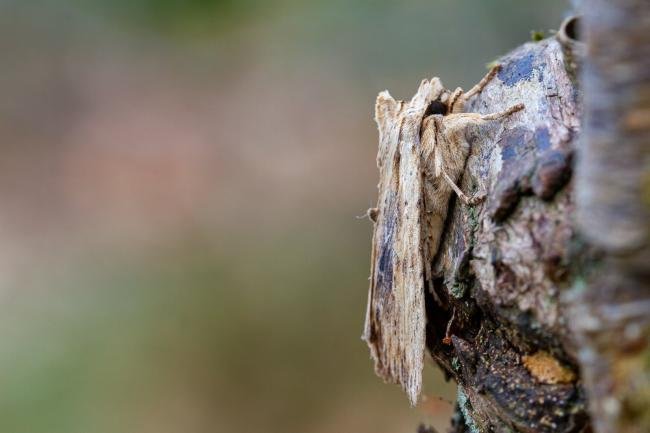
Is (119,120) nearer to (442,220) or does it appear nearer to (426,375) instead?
(426,375)

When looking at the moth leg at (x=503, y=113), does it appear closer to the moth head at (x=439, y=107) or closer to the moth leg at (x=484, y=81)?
the moth leg at (x=484, y=81)

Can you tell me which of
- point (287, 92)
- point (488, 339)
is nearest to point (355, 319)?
point (287, 92)

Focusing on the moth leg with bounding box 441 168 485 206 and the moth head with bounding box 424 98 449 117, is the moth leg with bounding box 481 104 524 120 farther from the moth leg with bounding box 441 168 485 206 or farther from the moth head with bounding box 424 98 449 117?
the moth head with bounding box 424 98 449 117

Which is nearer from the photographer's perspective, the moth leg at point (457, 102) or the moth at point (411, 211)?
the moth at point (411, 211)

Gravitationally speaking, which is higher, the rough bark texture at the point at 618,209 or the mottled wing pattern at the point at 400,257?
the mottled wing pattern at the point at 400,257

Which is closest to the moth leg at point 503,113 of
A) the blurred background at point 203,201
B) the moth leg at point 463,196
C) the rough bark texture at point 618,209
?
the moth leg at point 463,196

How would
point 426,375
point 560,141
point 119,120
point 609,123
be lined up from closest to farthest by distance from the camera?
point 609,123 < point 560,141 < point 426,375 < point 119,120

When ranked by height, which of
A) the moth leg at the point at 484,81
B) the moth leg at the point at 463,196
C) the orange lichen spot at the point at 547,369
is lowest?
the orange lichen spot at the point at 547,369
